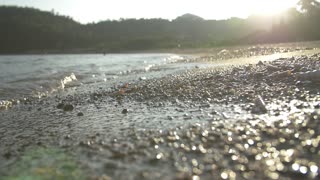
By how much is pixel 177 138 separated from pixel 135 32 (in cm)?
15689

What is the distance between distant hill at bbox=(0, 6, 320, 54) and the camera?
69.8 meters

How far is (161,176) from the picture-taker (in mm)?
3621

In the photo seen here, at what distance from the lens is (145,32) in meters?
160

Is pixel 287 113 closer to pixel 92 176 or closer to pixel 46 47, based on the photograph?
pixel 92 176

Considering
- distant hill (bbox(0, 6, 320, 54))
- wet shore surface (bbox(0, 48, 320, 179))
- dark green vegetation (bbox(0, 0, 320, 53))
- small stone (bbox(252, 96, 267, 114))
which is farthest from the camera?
distant hill (bbox(0, 6, 320, 54))

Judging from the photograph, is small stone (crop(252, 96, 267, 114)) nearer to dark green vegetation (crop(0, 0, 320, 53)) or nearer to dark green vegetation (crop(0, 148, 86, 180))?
dark green vegetation (crop(0, 148, 86, 180))

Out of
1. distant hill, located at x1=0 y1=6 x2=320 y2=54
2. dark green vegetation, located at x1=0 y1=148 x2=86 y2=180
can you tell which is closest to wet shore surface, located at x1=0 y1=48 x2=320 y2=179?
dark green vegetation, located at x1=0 y1=148 x2=86 y2=180

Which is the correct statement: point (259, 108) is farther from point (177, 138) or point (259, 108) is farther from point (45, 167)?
point (45, 167)

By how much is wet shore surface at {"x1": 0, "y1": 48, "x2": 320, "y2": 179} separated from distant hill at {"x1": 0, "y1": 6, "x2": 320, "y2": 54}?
6166cm

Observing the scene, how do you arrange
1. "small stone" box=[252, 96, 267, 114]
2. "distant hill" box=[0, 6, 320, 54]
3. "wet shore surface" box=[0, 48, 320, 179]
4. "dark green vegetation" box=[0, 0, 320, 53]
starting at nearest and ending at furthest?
1. "wet shore surface" box=[0, 48, 320, 179]
2. "small stone" box=[252, 96, 267, 114]
3. "dark green vegetation" box=[0, 0, 320, 53]
4. "distant hill" box=[0, 6, 320, 54]

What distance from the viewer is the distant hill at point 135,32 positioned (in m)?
69.8

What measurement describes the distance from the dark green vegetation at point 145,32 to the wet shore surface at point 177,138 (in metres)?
61.7

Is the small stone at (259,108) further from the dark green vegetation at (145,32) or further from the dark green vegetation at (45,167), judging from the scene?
the dark green vegetation at (145,32)

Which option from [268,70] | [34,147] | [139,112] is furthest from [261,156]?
[268,70]
